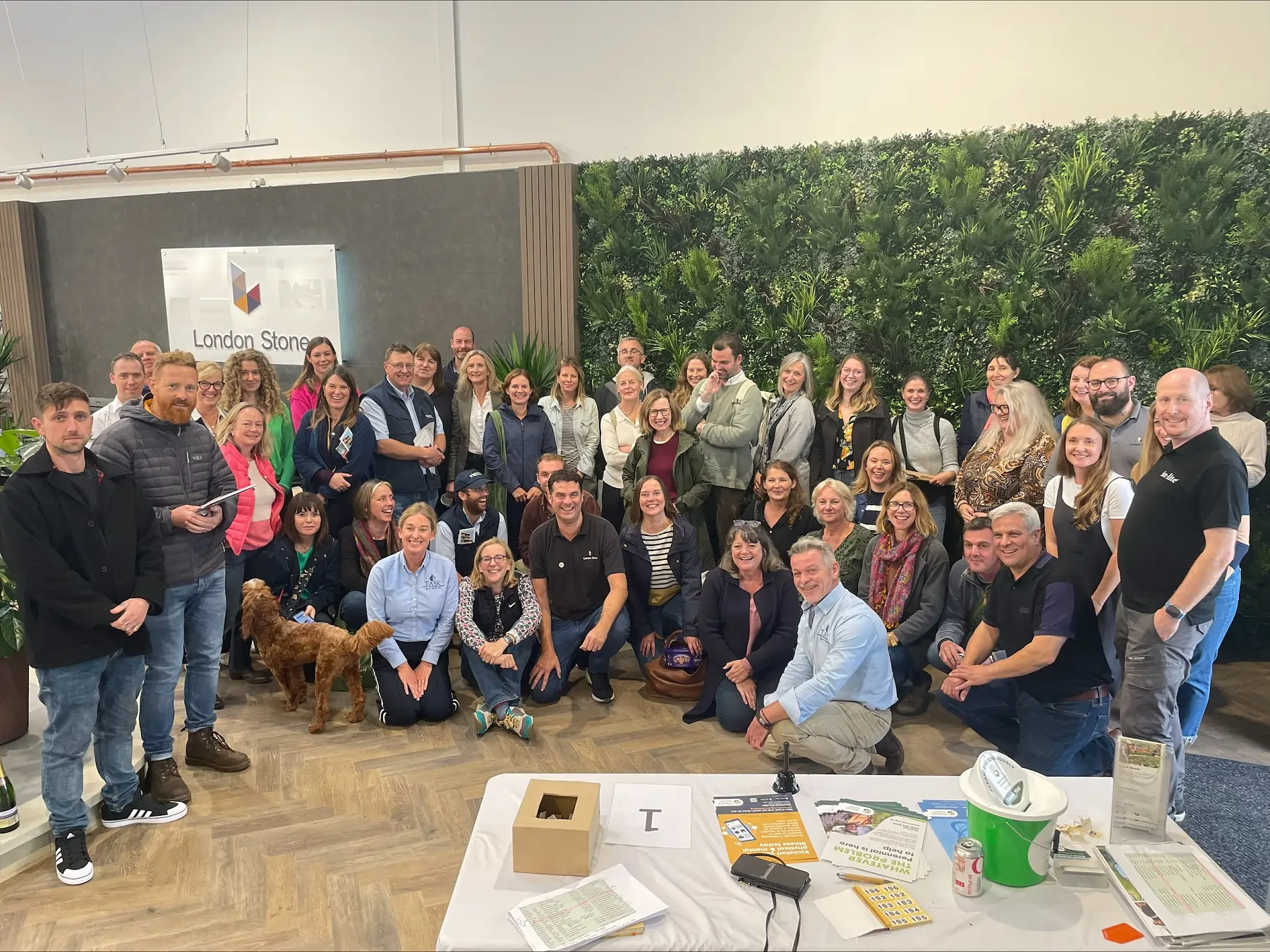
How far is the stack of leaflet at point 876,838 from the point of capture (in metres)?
2.12

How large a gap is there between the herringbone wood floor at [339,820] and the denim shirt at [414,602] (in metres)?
0.39

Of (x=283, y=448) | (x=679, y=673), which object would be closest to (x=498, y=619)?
(x=679, y=673)

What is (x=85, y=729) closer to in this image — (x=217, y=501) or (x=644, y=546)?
(x=217, y=501)

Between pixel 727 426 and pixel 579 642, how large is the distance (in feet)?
5.03

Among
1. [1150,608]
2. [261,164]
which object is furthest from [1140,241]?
Result: [261,164]

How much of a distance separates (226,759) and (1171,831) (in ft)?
11.2

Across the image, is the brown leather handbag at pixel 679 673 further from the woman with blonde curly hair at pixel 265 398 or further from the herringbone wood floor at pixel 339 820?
the woman with blonde curly hair at pixel 265 398

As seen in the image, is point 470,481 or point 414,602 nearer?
point 414,602

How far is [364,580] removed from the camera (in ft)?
15.3

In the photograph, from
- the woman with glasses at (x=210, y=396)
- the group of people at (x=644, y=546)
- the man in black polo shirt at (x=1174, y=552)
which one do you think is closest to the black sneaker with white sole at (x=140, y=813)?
the group of people at (x=644, y=546)

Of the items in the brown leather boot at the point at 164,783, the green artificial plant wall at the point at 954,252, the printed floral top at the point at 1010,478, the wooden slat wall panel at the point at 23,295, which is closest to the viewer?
the brown leather boot at the point at 164,783

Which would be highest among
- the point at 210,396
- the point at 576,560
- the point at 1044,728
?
the point at 210,396

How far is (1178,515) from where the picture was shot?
120 inches

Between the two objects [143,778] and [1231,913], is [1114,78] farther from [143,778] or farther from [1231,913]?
[143,778]
